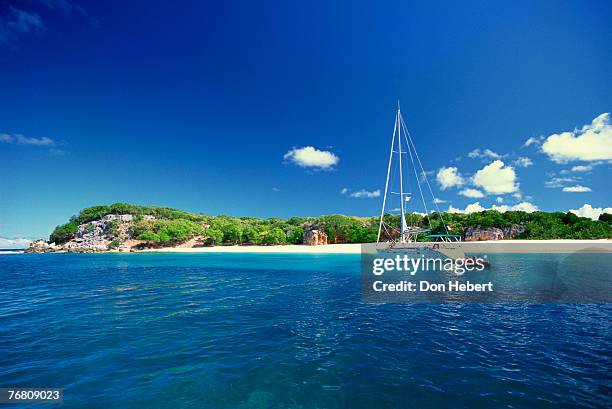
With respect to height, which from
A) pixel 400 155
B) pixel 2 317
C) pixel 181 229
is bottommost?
pixel 2 317

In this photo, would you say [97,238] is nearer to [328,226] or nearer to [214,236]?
[214,236]

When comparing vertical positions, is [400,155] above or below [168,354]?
above

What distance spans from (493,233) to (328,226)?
5257 cm

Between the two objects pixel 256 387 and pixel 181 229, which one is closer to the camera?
pixel 256 387

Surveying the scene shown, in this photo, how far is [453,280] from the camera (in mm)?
27328

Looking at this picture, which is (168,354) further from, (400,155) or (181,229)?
(181,229)

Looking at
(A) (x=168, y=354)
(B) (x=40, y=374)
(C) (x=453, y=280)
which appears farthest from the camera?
(C) (x=453, y=280)

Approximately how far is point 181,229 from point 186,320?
10253 centimetres

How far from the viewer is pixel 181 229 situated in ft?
355

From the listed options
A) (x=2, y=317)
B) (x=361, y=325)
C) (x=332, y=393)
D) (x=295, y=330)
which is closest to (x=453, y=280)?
(x=361, y=325)

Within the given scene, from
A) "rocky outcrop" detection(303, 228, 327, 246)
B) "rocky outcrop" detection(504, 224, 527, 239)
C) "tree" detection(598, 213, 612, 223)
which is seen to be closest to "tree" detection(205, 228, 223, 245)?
"rocky outcrop" detection(303, 228, 327, 246)

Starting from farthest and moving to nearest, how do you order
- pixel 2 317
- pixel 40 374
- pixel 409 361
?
pixel 2 317, pixel 409 361, pixel 40 374

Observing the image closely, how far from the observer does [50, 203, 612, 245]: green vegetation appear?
3061 inches

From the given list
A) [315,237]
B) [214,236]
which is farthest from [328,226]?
[214,236]
